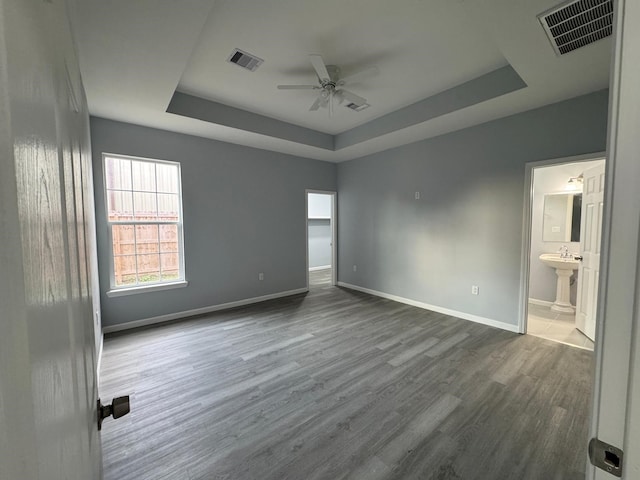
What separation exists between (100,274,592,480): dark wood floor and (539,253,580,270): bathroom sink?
164 cm

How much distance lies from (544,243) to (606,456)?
525 cm

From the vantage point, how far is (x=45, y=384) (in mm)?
320

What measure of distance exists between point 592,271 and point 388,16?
3.44m

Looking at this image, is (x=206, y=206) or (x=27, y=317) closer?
Result: (x=27, y=317)

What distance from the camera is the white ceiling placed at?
1.86 metres

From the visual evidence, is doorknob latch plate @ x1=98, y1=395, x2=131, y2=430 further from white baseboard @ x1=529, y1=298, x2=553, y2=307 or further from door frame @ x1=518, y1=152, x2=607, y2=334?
white baseboard @ x1=529, y1=298, x2=553, y2=307

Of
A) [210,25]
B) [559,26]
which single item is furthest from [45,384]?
[559,26]

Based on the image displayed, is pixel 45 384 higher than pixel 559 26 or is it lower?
lower

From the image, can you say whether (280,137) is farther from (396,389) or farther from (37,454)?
(37,454)

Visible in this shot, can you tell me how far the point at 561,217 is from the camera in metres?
4.46

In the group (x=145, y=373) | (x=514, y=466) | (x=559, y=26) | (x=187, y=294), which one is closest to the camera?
(x=514, y=466)

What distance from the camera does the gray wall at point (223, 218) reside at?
11.3 feet

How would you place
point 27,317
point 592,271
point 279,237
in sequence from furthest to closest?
point 279,237
point 592,271
point 27,317

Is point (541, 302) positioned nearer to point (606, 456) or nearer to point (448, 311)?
point (448, 311)
